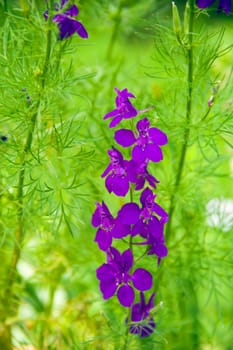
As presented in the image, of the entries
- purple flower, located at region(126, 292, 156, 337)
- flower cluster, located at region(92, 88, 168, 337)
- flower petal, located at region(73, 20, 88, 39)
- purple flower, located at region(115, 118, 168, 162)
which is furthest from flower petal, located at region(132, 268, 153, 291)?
flower petal, located at region(73, 20, 88, 39)

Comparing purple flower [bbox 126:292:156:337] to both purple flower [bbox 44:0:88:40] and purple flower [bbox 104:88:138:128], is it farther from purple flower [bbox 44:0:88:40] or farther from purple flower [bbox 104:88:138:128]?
purple flower [bbox 44:0:88:40]

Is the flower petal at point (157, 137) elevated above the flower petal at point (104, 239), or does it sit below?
above

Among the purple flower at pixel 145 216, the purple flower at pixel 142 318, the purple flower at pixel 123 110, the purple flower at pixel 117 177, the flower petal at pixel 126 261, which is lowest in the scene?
the purple flower at pixel 142 318

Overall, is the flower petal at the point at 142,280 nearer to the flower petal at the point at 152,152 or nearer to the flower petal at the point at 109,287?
the flower petal at the point at 109,287

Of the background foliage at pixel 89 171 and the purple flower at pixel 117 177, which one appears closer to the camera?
the purple flower at pixel 117 177

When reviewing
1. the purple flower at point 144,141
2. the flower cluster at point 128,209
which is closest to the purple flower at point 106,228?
the flower cluster at point 128,209

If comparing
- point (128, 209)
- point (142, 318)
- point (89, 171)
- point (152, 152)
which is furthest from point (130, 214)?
point (89, 171)

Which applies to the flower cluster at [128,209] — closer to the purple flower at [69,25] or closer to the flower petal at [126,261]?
the flower petal at [126,261]

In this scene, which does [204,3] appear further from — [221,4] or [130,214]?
[130,214]
